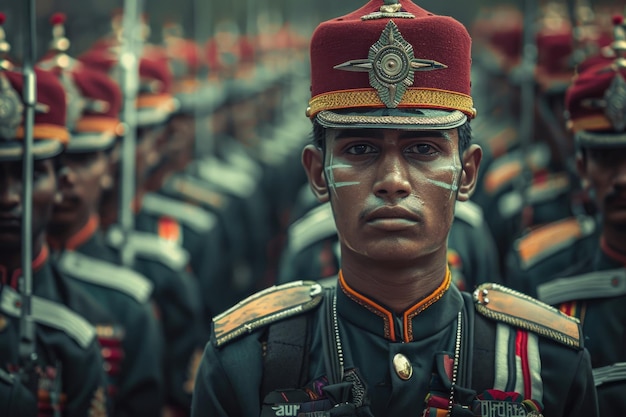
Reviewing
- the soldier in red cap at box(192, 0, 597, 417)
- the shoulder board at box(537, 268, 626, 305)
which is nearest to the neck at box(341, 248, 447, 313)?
the soldier in red cap at box(192, 0, 597, 417)

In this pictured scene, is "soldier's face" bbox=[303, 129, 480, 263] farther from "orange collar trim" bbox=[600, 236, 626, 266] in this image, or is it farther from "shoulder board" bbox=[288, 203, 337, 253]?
"shoulder board" bbox=[288, 203, 337, 253]

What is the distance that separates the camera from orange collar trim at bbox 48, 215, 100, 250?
27.1 feet

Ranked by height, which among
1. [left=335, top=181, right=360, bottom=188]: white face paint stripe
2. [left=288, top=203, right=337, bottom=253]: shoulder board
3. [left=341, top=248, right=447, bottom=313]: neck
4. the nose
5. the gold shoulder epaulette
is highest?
the nose

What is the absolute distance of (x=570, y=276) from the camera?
6488 millimetres

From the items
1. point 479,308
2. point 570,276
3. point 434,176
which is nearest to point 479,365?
point 479,308

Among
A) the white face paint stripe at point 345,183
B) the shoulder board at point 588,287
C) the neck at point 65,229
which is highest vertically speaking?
the white face paint stripe at point 345,183

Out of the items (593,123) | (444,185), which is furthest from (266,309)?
(593,123)

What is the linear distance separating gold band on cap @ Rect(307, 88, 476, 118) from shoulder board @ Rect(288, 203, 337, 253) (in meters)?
3.64

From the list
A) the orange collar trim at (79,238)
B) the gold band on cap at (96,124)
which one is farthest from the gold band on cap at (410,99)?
the gold band on cap at (96,124)

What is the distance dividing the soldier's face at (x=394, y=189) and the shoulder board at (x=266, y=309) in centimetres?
37

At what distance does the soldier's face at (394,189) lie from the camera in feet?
15.7

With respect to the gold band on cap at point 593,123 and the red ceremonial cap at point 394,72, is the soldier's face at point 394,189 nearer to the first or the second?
the red ceremonial cap at point 394,72

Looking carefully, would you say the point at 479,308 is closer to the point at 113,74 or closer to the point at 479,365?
the point at 479,365

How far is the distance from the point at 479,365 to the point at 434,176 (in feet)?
2.31
